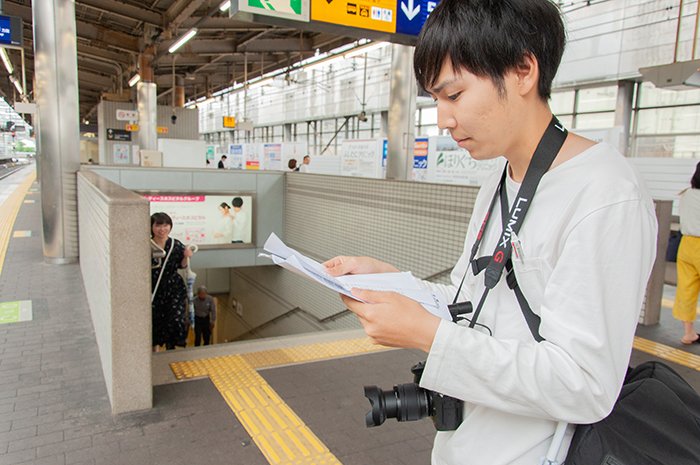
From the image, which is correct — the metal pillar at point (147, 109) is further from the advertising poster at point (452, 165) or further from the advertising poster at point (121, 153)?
the advertising poster at point (452, 165)

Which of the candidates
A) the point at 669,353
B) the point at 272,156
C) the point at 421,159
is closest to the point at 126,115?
the point at 272,156

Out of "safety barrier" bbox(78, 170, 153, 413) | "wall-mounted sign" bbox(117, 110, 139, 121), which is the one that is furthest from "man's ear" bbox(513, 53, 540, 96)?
"wall-mounted sign" bbox(117, 110, 139, 121)

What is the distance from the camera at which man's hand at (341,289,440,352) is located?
84 centimetres

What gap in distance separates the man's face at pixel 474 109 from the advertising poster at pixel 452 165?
7602mm

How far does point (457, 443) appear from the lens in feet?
3.32

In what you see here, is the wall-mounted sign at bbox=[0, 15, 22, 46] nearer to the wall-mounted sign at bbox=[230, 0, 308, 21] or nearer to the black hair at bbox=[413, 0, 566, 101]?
the wall-mounted sign at bbox=[230, 0, 308, 21]

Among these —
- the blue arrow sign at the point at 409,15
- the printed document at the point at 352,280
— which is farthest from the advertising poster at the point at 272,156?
the printed document at the point at 352,280

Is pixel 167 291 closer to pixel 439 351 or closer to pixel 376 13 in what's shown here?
pixel 376 13

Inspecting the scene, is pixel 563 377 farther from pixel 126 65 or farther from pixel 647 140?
pixel 126 65

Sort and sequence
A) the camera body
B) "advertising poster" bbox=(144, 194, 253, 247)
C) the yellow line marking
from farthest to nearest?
"advertising poster" bbox=(144, 194, 253, 247), the yellow line marking, the camera body

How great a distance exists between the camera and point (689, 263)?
14.0 ft

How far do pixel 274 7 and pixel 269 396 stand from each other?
10.1ft

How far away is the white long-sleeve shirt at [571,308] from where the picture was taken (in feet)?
2.50

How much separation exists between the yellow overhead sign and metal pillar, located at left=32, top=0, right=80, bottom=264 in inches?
145
